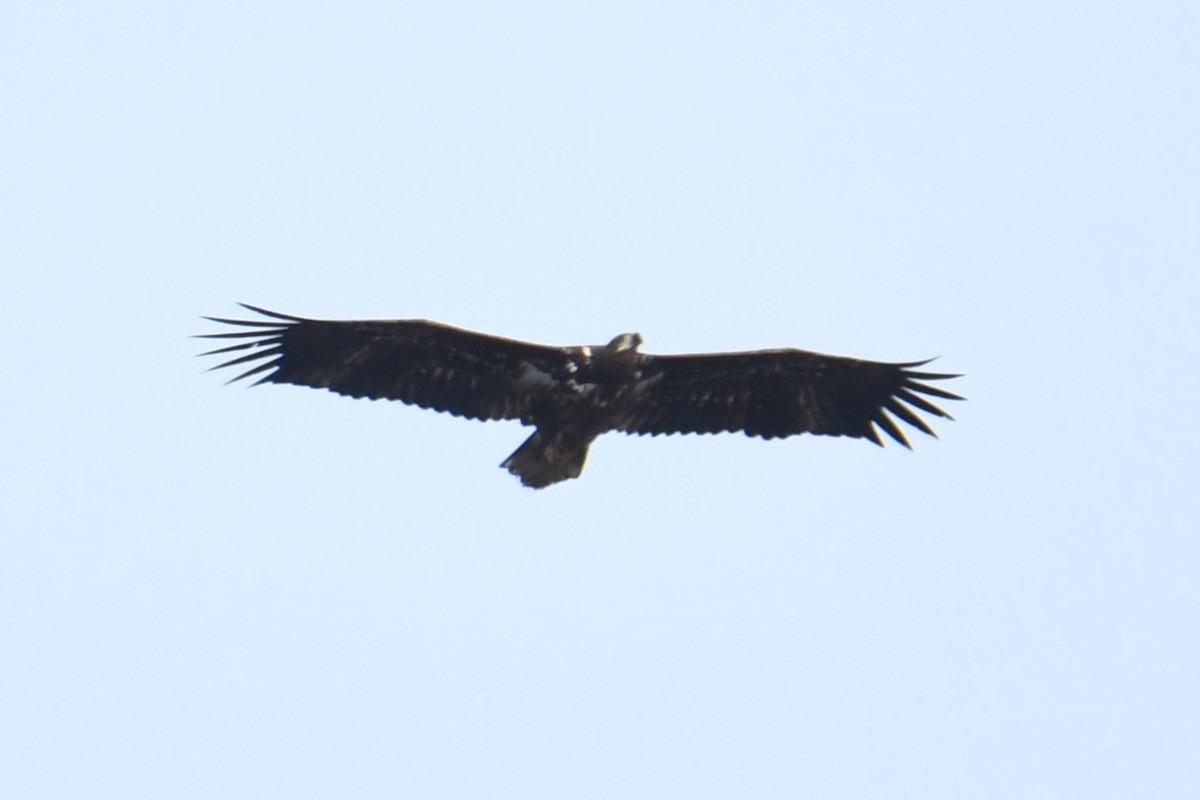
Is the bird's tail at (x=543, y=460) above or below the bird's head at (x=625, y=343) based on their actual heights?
below

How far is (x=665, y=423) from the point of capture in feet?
63.6

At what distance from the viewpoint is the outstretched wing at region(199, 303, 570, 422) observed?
18625mm

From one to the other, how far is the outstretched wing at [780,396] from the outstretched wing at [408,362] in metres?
1.06

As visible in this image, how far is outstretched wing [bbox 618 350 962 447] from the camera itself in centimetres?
1908

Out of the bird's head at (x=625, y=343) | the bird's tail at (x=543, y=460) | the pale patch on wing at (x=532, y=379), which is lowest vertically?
the bird's tail at (x=543, y=460)

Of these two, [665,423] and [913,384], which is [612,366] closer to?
[665,423]

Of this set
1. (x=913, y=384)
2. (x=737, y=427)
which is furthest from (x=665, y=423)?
(x=913, y=384)

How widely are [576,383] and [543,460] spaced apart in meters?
0.77

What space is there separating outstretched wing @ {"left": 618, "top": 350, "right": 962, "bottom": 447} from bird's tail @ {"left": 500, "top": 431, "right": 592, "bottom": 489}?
0.66 metres

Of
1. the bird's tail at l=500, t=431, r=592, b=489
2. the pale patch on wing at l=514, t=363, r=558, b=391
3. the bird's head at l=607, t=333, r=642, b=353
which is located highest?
the bird's head at l=607, t=333, r=642, b=353

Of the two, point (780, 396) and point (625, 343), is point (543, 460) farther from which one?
point (780, 396)

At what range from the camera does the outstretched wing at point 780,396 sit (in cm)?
1908

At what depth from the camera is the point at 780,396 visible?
63.5 feet

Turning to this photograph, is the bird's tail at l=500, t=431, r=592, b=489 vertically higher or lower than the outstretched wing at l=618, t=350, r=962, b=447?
lower
